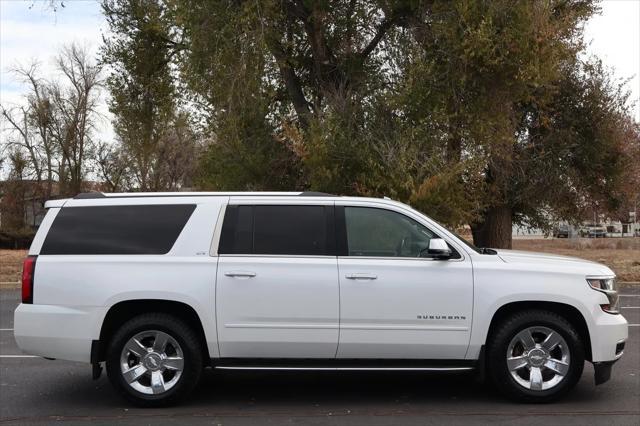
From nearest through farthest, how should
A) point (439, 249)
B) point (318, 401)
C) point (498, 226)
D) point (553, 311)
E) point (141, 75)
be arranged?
point (439, 249) → point (553, 311) → point (318, 401) → point (141, 75) → point (498, 226)

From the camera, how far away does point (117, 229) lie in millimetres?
6348

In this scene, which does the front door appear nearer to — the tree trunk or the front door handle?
the front door handle

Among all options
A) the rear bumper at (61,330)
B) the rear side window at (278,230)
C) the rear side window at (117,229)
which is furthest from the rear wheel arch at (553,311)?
the rear bumper at (61,330)

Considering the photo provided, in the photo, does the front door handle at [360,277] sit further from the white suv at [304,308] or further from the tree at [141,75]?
the tree at [141,75]

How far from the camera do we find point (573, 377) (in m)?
6.12

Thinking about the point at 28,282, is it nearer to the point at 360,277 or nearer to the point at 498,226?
the point at 360,277

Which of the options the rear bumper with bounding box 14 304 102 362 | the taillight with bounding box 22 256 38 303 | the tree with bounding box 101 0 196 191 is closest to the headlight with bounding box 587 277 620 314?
the rear bumper with bounding box 14 304 102 362

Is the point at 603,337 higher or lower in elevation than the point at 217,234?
lower

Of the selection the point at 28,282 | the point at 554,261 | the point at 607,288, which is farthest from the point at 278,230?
the point at 607,288

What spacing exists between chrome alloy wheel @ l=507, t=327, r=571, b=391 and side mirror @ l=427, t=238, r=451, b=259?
92 cm

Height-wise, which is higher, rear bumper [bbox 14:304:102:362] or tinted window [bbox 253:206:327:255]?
tinted window [bbox 253:206:327:255]

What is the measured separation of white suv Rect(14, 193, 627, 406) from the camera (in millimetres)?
6043

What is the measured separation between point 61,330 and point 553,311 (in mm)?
4251

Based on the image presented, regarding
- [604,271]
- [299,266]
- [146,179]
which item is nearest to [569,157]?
[604,271]
